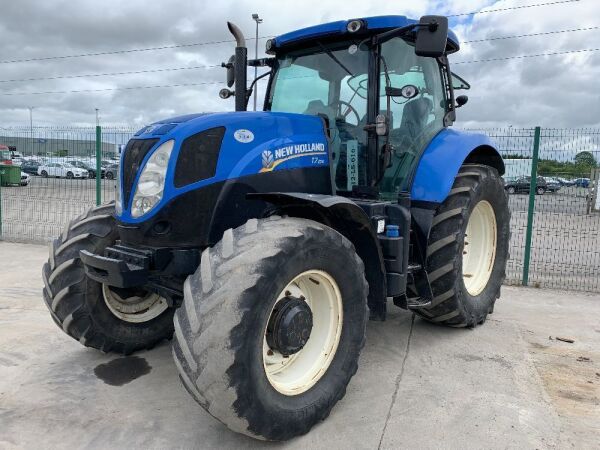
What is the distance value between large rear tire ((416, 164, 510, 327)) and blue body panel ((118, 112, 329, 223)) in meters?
1.33

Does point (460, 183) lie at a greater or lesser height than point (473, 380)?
greater

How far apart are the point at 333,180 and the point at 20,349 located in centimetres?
283

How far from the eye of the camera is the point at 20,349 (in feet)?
12.8

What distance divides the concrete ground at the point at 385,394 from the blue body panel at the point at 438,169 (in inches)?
50.4

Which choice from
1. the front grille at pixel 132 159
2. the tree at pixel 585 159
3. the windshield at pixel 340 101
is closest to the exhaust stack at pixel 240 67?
the windshield at pixel 340 101

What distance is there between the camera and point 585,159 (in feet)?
21.2

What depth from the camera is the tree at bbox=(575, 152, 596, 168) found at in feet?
20.7

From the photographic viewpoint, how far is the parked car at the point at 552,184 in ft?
21.0

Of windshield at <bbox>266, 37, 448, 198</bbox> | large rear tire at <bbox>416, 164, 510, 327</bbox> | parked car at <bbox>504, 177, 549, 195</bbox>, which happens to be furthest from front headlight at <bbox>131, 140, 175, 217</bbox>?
parked car at <bbox>504, 177, 549, 195</bbox>

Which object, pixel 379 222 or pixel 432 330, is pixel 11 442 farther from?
pixel 432 330

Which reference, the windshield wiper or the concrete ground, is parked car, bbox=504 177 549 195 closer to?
the concrete ground

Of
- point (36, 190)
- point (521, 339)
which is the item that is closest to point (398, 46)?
point (521, 339)

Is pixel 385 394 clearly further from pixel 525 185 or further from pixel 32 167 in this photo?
pixel 32 167

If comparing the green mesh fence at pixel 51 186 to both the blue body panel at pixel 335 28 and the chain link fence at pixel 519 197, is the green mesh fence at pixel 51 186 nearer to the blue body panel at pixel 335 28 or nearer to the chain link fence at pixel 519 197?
the chain link fence at pixel 519 197
